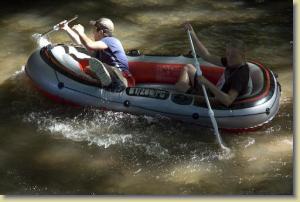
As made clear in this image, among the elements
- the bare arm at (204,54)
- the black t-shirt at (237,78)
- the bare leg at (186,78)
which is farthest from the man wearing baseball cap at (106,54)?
the black t-shirt at (237,78)

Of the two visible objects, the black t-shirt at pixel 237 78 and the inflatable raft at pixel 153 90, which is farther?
the inflatable raft at pixel 153 90

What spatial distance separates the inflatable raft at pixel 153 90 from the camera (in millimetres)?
5090

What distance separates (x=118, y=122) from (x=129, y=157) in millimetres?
590

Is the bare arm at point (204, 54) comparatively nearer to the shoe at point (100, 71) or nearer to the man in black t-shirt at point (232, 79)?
the man in black t-shirt at point (232, 79)

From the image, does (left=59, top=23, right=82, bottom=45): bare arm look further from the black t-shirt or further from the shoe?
the black t-shirt

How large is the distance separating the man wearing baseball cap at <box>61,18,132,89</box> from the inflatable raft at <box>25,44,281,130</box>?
0.40 feet

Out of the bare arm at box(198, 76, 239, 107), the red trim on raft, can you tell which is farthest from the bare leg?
the bare arm at box(198, 76, 239, 107)

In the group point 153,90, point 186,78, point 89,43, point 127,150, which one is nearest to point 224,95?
point 186,78

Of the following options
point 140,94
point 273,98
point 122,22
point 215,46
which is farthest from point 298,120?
point 122,22

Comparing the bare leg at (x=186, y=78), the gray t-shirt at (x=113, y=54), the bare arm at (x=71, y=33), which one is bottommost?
the bare leg at (x=186, y=78)

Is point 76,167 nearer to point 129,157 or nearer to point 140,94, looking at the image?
point 129,157

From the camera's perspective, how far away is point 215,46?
718 centimetres

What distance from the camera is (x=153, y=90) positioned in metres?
5.36

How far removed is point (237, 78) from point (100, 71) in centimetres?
137
